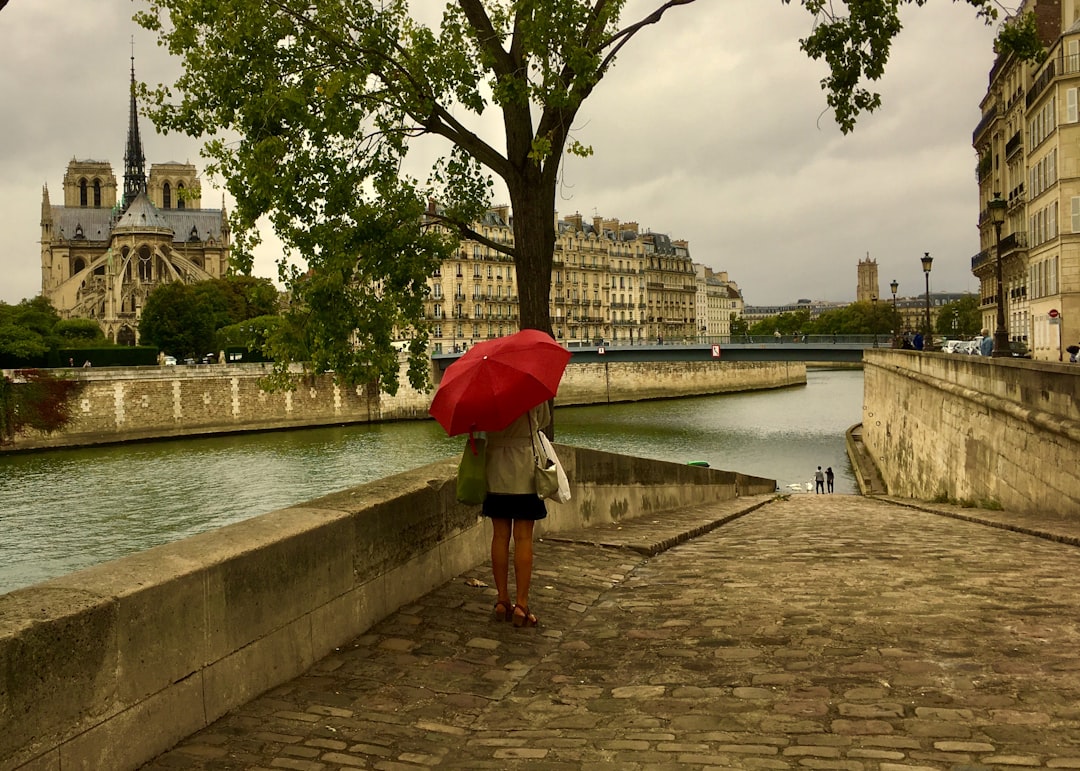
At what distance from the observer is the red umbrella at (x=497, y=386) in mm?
5863

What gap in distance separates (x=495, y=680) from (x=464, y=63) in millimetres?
7506

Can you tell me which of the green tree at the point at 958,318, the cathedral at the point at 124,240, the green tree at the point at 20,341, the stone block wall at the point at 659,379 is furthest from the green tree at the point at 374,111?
the green tree at the point at 958,318

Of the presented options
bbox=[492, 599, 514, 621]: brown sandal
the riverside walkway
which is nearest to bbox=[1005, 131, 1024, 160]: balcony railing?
the riverside walkway

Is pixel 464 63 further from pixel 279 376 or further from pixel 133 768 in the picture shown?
pixel 133 768

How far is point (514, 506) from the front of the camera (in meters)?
6.12

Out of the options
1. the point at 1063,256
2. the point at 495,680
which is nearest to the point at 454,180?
the point at 495,680

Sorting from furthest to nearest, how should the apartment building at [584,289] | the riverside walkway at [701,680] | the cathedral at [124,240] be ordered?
the cathedral at [124,240] < the apartment building at [584,289] < the riverside walkway at [701,680]

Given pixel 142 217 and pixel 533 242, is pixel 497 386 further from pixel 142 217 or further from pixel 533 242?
pixel 142 217

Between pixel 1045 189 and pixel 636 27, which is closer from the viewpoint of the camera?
pixel 636 27

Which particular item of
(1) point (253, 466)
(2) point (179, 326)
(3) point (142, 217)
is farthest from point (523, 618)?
(3) point (142, 217)

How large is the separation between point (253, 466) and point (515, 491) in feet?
128

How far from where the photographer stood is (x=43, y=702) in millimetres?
3529

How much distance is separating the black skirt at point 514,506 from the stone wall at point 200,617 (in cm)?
65

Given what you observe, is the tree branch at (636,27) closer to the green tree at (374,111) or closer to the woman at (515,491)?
the green tree at (374,111)
